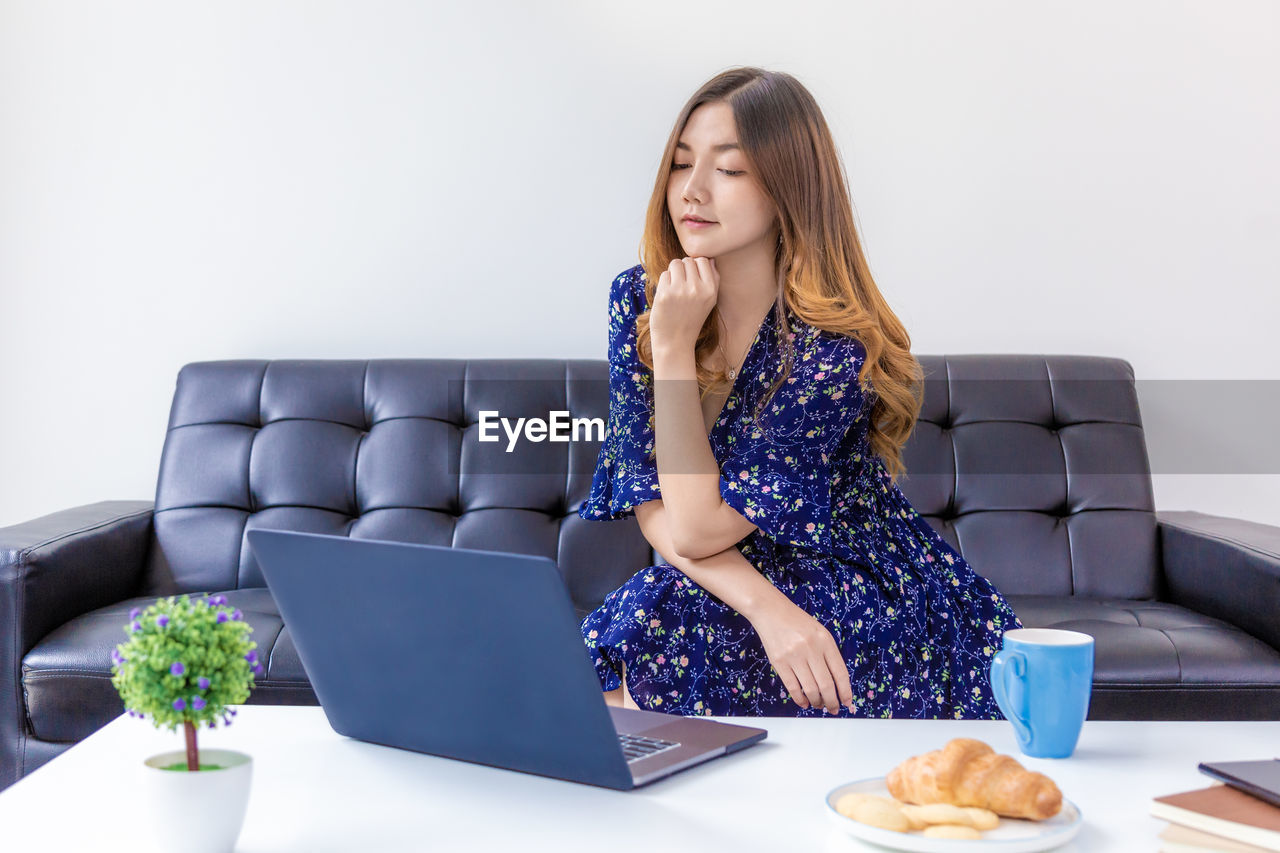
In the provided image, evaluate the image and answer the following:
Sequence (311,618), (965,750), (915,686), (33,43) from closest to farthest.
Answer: (965,750) → (311,618) → (915,686) → (33,43)

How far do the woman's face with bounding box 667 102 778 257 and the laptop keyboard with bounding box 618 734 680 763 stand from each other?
0.71 metres

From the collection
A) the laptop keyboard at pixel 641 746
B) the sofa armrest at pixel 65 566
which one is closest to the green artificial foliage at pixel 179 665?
the laptop keyboard at pixel 641 746

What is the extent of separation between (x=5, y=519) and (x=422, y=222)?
1.13 metres

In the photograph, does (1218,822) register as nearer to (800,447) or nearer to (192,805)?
(192,805)

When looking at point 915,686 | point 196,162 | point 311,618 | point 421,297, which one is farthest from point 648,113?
point 311,618

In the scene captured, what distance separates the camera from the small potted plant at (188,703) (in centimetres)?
67

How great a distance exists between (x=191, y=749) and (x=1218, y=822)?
62cm

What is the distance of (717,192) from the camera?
142 cm

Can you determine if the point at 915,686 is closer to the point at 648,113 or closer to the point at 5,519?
the point at 648,113

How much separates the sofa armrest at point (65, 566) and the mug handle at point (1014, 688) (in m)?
1.51

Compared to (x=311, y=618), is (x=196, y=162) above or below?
above

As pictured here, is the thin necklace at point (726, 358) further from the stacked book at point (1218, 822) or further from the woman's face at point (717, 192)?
the stacked book at point (1218, 822)

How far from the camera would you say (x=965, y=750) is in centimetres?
74

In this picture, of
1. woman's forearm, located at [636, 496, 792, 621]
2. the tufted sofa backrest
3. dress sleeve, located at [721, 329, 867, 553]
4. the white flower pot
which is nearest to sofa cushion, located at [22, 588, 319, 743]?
the tufted sofa backrest
